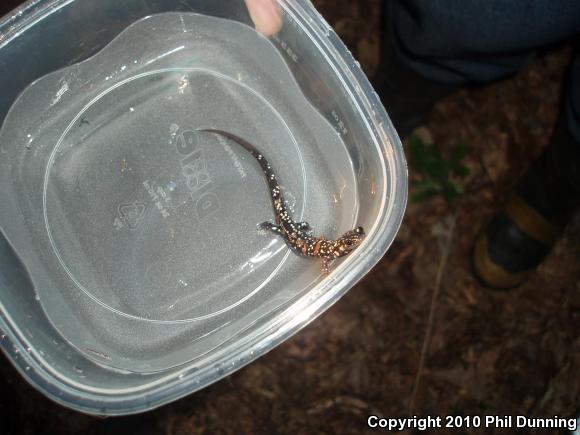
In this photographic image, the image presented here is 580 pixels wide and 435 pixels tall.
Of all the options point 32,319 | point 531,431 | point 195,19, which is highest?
point 195,19

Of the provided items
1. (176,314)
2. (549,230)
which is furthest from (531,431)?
(176,314)

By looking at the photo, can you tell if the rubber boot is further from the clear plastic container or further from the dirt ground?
the clear plastic container

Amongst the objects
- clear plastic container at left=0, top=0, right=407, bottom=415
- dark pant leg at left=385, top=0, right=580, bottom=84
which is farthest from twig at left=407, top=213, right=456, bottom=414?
dark pant leg at left=385, top=0, right=580, bottom=84

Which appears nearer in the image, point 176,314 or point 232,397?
Result: point 176,314

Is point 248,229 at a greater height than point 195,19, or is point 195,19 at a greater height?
point 195,19

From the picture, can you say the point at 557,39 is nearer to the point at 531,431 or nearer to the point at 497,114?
the point at 497,114

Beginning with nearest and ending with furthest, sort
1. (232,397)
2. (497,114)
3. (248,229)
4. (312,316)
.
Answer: (312,316), (248,229), (232,397), (497,114)

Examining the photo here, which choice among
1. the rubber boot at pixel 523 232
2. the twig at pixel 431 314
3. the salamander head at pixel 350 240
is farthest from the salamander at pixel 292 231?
the rubber boot at pixel 523 232
